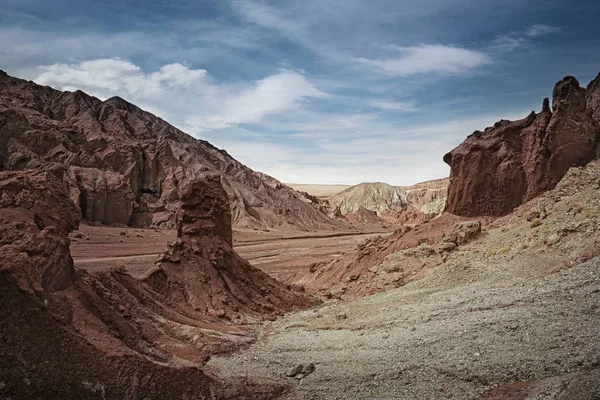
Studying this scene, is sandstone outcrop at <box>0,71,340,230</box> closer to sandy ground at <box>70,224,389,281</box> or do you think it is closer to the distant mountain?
sandy ground at <box>70,224,389,281</box>

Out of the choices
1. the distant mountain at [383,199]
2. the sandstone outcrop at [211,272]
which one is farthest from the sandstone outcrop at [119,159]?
the sandstone outcrop at [211,272]

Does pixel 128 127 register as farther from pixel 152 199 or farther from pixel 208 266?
pixel 208 266

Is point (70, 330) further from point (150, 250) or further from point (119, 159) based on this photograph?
point (119, 159)

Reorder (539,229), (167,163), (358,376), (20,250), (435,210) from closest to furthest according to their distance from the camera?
1. (20,250)
2. (358,376)
3. (539,229)
4. (167,163)
5. (435,210)

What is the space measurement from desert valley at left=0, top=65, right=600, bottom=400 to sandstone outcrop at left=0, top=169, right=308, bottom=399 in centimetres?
3

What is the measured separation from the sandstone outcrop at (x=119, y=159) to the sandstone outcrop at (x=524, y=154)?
41587 millimetres

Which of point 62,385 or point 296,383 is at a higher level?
point 62,385

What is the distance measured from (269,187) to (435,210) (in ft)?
108

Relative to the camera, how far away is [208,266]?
57.2 ft

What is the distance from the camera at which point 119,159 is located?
215 feet

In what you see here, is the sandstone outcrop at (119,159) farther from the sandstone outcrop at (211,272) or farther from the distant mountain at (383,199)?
the sandstone outcrop at (211,272)

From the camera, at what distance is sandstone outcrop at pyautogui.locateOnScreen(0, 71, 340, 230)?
5500cm

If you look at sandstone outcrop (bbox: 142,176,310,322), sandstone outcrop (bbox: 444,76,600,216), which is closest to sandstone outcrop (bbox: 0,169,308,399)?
sandstone outcrop (bbox: 142,176,310,322)

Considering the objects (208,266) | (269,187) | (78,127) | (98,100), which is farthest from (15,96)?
(208,266)
